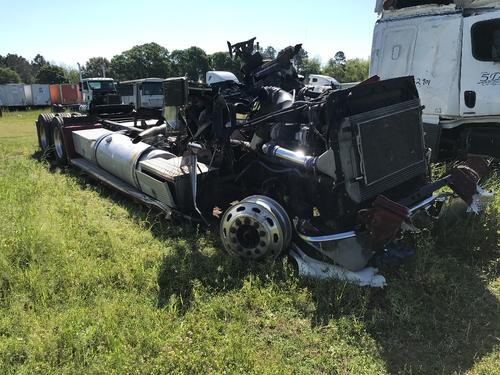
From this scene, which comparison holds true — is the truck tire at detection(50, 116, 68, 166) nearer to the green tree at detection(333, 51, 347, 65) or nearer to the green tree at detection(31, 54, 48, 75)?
the green tree at detection(333, 51, 347, 65)

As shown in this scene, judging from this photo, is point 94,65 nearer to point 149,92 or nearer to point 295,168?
point 149,92

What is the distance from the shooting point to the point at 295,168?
4262mm

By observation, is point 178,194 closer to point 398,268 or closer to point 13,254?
point 13,254

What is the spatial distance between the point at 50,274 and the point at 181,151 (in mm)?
2508

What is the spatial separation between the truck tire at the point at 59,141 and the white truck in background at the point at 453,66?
607cm

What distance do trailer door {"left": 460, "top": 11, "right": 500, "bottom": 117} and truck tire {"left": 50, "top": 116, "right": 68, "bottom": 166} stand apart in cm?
682

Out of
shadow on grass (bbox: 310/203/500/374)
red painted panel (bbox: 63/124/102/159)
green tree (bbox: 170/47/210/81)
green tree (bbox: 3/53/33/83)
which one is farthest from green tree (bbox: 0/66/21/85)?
shadow on grass (bbox: 310/203/500/374)

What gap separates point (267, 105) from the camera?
16.2ft

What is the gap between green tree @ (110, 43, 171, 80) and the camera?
65.4 meters

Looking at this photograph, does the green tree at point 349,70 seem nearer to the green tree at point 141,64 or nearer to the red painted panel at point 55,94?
the green tree at point 141,64

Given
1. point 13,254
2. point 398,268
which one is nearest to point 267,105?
point 398,268

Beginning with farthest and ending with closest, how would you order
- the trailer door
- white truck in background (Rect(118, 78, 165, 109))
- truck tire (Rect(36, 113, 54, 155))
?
white truck in background (Rect(118, 78, 165, 109))
truck tire (Rect(36, 113, 54, 155))
the trailer door

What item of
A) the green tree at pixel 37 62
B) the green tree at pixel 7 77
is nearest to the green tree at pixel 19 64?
the green tree at pixel 37 62

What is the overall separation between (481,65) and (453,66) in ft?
1.30
